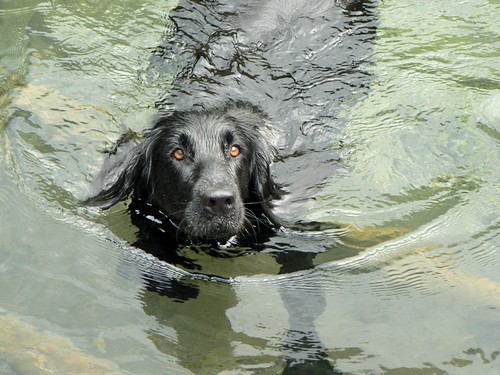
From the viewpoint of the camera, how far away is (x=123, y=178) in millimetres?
5141

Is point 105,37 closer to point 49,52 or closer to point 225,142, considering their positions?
point 49,52

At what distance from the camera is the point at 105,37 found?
671 cm

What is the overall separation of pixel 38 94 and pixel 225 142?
212cm

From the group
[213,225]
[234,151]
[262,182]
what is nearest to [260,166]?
[262,182]

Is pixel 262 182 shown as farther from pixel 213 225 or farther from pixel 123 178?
pixel 123 178

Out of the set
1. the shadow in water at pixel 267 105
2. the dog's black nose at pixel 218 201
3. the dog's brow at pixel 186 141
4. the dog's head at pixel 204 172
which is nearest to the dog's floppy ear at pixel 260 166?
the dog's head at pixel 204 172

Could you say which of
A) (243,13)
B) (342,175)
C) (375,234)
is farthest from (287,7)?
(375,234)

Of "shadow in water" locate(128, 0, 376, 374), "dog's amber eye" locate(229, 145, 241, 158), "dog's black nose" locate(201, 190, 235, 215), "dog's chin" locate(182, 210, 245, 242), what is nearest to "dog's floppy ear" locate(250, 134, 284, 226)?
"shadow in water" locate(128, 0, 376, 374)

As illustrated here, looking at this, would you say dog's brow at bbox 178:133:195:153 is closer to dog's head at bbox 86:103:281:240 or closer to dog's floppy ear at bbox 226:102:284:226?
dog's head at bbox 86:103:281:240

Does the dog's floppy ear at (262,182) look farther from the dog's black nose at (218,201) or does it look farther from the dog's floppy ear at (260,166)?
the dog's black nose at (218,201)

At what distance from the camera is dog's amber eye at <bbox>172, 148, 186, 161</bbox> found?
481 centimetres

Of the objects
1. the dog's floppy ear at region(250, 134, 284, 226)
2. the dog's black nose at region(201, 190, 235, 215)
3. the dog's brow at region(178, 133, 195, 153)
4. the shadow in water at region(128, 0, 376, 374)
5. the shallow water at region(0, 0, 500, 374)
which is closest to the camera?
the shallow water at region(0, 0, 500, 374)

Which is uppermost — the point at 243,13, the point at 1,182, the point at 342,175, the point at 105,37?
the point at 243,13

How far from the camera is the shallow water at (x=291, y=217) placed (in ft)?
13.2
